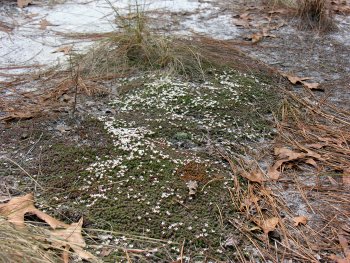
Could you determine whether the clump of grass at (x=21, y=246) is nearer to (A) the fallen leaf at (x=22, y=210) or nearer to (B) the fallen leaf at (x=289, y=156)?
(A) the fallen leaf at (x=22, y=210)

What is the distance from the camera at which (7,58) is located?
274cm

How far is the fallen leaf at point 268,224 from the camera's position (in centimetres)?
Answer: 151

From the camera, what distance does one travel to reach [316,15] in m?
3.39

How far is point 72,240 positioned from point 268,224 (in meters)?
0.69

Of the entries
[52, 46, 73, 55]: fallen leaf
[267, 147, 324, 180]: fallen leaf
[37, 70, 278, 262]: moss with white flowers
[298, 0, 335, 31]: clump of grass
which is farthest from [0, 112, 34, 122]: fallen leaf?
[298, 0, 335, 31]: clump of grass

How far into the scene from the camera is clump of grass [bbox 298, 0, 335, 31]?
3.31 meters

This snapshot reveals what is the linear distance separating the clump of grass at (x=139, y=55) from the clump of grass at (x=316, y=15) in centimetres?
117

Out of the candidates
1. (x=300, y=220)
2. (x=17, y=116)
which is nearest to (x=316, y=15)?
(x=300, y=220)

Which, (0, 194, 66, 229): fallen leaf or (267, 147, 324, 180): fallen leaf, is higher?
(267, 147, 324, 180): fallen leaf

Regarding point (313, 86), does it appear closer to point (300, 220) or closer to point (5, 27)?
point (300, 220)

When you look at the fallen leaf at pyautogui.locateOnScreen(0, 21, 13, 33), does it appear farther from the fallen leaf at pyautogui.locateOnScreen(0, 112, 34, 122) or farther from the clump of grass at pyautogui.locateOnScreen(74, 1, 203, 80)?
the fallen leaf at pyautogui.locateOnScreen(0, 112, 34, 122)

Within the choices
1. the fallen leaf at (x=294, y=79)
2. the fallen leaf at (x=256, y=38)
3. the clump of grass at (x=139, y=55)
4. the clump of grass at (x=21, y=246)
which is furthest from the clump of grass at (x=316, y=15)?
the clump of grass at (x=21, y=246)

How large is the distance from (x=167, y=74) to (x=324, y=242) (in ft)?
4.49

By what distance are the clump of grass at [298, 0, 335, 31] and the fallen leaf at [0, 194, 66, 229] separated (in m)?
2.64
